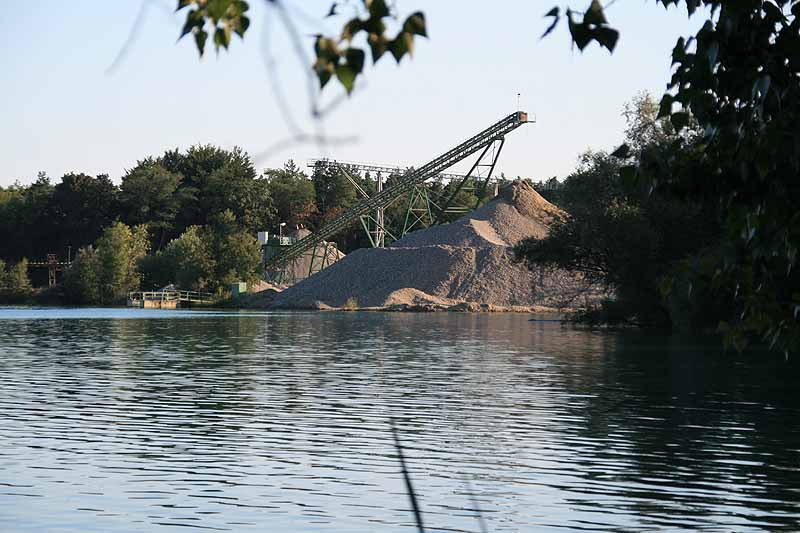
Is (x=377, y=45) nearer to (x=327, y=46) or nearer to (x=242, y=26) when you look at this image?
(x=327, y=46)

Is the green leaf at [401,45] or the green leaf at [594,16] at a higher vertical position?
the green leaf at [594,16]

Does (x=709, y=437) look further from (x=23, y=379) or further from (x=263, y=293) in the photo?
(x=263, y=293)

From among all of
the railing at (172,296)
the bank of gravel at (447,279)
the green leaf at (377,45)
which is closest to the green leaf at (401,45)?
the green leaf at (377,45)

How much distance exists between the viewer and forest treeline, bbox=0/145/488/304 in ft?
407

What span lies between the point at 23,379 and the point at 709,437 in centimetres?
1684

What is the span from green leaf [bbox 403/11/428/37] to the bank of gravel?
84705 millimetres

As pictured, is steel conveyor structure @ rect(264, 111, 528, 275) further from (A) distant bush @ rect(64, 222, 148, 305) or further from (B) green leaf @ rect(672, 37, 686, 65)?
(B) green leaf @ rect(672, 37, 686, 65)

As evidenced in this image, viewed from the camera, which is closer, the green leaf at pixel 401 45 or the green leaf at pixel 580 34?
the green leaf at pixel 401 45

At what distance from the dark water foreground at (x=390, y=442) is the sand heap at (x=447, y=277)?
55876 mm

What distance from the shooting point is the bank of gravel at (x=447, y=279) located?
3693 inches

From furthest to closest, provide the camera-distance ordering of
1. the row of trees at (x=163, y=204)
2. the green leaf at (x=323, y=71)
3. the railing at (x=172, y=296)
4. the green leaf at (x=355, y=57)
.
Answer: the row of trees at (x=163, y=204)
the railing at (x=172, y=296)
the green leaf at (x=355, y=57)
the green leaf at (x=323, y=71)

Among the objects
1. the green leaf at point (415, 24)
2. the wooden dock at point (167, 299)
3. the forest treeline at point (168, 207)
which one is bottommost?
the wooden dock at point (167, 299)

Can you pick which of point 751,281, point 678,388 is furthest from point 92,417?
point 751,281

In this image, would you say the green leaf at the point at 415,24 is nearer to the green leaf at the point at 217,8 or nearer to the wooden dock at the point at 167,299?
the green leaf at the point at 217,8
